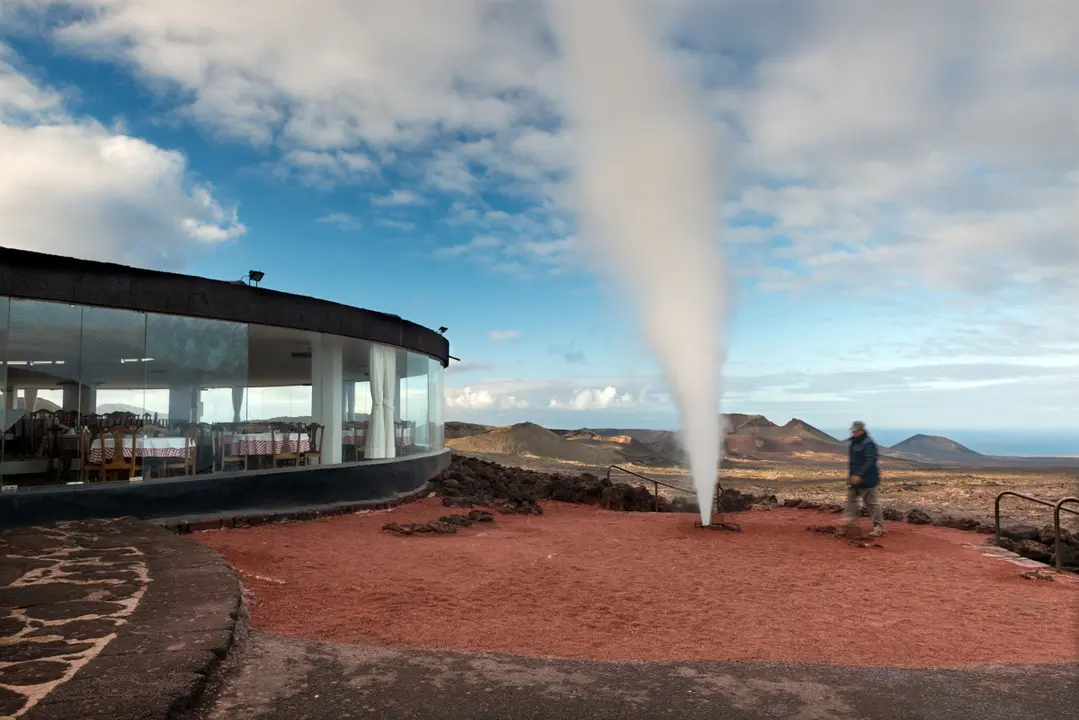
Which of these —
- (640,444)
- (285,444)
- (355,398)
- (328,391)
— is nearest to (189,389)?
(285,444)

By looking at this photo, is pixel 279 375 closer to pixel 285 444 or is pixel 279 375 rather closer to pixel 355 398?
pixel 285 444

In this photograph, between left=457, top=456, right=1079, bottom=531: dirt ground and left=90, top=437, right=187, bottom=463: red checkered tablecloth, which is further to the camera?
left=457, top=456, right=1079, bottom=531: dirt ground

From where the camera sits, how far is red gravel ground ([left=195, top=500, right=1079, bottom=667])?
17.9 feet

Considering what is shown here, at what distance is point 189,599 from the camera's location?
5.35m

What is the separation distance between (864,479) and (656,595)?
17.1 feet

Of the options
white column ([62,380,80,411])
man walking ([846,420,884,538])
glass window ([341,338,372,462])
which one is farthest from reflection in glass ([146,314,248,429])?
man walking ([846,420,884,538])

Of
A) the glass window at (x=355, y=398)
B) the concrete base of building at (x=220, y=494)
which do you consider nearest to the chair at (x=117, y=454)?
the concrete base of building at (x=220, y=494)

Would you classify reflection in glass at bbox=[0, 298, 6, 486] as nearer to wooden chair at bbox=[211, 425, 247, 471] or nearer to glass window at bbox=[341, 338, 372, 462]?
wooden chair at bbox=[211, 425, 247, 471]

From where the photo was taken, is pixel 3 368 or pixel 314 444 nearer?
pixel 3 368

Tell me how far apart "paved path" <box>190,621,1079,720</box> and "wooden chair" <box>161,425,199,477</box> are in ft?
20.3

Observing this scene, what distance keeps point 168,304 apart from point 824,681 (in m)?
9.04

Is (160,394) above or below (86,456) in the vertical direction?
above

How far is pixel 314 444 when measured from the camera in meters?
12.6

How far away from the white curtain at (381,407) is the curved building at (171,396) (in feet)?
0.47
